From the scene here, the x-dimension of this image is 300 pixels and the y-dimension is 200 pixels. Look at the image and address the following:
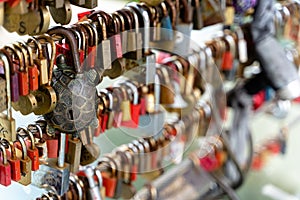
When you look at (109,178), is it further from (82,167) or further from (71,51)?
(71,51)

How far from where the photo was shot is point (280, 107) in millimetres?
1305

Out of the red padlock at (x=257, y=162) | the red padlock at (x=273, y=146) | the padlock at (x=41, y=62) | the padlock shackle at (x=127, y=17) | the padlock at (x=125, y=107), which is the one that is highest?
the padlock shackle at (x=127, y=17)

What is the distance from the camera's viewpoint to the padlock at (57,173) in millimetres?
755

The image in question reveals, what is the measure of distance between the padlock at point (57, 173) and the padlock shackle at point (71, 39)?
0.34 feet

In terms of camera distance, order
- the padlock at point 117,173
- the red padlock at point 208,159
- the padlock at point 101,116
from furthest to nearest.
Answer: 1. the red padlock at point 208,159
2. the padlock at point 117,173
3. the padlock at point 101,116

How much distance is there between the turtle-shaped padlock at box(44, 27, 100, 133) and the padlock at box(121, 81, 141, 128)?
0.57 ft

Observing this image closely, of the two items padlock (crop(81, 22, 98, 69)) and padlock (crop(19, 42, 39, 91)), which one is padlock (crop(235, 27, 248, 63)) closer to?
padlock (crop(81, 22, 98, 69))

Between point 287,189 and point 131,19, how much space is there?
3.69 feet

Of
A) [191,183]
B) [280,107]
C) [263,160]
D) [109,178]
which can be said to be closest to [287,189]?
[263,160]

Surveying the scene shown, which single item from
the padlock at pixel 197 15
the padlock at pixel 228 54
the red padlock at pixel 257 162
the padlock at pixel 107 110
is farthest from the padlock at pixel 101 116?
the red padlock at pixel 257 162

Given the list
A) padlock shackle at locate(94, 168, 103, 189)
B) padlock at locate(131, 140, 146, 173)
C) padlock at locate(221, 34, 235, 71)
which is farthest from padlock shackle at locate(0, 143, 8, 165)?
padlock at locate(221, 34, 235, 71)

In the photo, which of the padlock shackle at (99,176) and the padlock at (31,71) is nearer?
the padlock at (31,71)

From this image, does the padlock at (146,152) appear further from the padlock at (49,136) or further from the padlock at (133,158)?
the padlock at (49,136)

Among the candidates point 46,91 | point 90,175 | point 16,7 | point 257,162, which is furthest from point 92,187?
point 257,162
